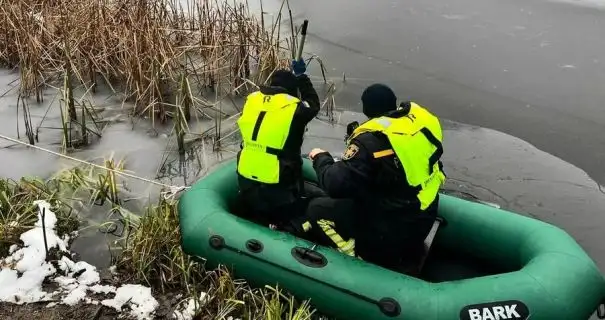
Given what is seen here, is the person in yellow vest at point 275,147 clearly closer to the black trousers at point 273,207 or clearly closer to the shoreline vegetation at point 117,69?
the black trousers at point 273,207

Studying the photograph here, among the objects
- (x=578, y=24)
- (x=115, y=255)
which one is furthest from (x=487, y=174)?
(x=578, y=24)

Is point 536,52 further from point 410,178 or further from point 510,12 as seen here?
point 410,178

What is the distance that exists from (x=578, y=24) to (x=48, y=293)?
678cm

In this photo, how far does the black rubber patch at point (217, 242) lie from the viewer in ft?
11.3

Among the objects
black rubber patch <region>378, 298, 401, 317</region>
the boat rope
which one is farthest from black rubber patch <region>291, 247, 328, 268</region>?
the boat rope

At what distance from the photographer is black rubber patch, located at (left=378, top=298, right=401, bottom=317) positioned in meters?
3.00

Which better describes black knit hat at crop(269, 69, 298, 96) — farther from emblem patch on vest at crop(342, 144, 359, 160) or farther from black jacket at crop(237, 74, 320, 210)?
emblem patch on vest at crop(342, 144, 359, 160)

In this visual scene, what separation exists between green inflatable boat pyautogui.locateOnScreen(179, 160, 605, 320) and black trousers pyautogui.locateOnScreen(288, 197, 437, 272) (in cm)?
12

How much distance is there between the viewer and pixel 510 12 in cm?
802

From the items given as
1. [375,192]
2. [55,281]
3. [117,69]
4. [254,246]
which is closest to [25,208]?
[55,281]

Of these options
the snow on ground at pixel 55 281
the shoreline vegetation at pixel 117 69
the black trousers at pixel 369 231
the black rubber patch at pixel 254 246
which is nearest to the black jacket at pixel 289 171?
the black trousers at pixel 369 231

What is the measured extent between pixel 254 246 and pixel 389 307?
31.9 inches

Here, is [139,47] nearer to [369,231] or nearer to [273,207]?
[273,207]

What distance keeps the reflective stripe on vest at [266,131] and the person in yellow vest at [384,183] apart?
24 cm
